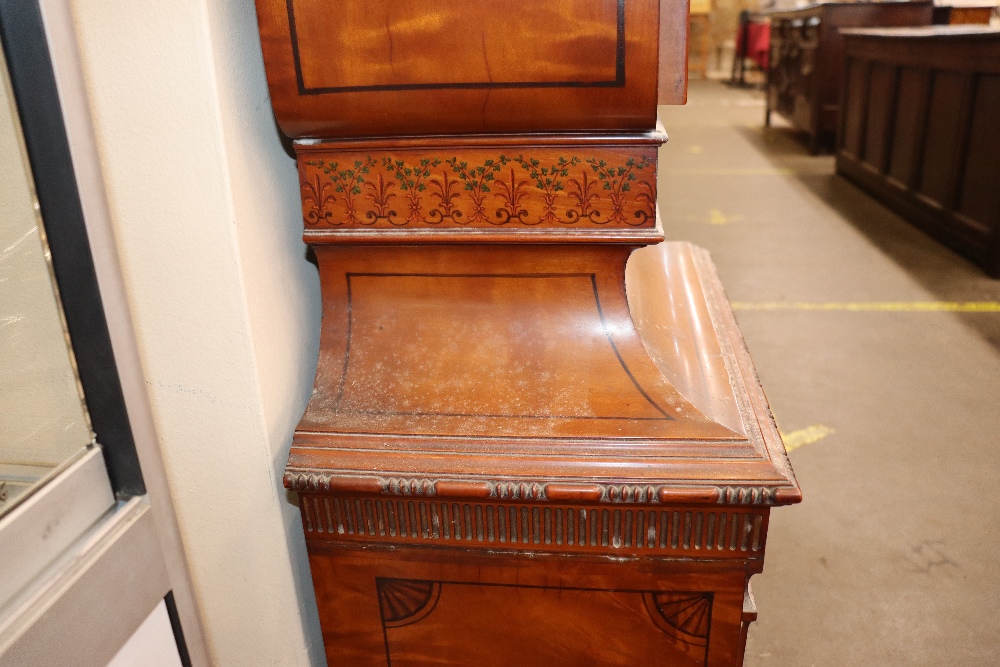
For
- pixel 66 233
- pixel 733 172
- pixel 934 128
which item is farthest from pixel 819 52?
pixel 66 233

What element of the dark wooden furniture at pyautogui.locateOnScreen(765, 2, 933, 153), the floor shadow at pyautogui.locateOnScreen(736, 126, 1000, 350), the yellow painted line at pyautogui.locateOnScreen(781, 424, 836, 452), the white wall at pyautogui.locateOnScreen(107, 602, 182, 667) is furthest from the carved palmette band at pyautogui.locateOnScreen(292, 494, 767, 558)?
the dark wooden furniture at pyautogui.locateOnScreen(765, 2, 933, 153)

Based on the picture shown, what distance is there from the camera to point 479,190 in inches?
41.6

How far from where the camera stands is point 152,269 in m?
1.03

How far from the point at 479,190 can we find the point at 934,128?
4240 mm

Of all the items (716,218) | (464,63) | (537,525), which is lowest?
(716,218)

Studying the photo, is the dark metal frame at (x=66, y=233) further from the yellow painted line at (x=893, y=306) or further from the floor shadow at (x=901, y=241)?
the floor shadow at (x=901, y=241)

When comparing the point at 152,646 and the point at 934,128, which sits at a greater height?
the point at 934,128

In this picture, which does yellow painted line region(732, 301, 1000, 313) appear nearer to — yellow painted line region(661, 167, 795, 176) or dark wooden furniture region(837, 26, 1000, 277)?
dark wooden furniture region(837, 26, 1000, 277)

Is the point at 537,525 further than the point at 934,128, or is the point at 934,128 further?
the point at 934,128

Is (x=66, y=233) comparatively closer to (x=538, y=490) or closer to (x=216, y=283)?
(x=216, y=283)

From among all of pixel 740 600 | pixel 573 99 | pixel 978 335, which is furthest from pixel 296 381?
pixel 978 335

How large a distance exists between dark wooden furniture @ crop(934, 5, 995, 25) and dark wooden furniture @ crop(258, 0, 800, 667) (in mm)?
6501

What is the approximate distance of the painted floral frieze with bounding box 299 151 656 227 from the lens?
103 cm

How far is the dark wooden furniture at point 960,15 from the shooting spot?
20.3 feet
